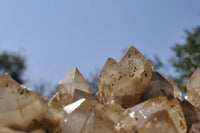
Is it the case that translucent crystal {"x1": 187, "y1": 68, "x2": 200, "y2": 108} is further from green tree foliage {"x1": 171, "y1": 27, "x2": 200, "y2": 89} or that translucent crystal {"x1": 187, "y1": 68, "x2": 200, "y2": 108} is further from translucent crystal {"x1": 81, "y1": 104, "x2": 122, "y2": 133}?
green tree foliage {"x1": 171, "y1": 27, "x2": 200, "y2": 89}

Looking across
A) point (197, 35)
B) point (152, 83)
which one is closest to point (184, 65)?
point (197, 35)

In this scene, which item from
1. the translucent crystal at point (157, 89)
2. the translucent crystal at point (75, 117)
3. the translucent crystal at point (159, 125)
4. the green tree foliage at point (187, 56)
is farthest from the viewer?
the green tree foliage at point (187, 56)

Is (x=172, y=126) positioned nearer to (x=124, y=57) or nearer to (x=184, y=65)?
(x=124, y=57)

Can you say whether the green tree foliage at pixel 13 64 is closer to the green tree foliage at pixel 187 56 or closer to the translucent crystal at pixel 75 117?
the green tree foliage at pixel 187 56

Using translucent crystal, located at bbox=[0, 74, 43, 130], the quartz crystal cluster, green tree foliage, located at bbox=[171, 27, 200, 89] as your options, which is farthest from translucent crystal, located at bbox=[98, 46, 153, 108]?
green tree foliage, located at bbox=[171, 27, 200, 89]

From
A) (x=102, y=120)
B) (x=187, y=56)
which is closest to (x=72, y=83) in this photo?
(x=102, y=120)

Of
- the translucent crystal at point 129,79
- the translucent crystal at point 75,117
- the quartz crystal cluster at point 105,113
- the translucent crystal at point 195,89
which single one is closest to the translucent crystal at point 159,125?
the quartz crystal cluster at point 105,113
